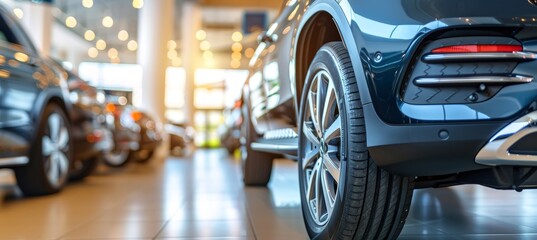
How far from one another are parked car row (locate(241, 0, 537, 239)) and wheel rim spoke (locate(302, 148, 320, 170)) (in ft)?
0.73

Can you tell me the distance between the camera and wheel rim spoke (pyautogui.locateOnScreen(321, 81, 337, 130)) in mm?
2307

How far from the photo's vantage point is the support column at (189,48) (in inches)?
866

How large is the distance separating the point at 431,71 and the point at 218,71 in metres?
34.8

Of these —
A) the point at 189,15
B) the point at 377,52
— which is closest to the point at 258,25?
the point at 189,15

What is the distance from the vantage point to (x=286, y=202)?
4.28 m

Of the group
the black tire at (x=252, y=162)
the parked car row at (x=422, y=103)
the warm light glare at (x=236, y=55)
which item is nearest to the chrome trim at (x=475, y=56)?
the parked car row at (x=422, y=103)

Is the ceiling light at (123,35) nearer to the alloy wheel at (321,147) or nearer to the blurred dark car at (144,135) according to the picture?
the blurred dark car at (144,135)

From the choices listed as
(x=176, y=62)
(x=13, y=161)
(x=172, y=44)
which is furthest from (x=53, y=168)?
(x=176, y=62)

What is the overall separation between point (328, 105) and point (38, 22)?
13553 mm

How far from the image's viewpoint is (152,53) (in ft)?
45.6

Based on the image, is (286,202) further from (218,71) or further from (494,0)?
(218,71)

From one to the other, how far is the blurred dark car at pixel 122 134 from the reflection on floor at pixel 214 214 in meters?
2.06

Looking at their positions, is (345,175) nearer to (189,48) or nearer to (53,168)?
(53,168)

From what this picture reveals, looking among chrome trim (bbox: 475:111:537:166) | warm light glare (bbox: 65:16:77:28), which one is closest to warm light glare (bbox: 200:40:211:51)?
warm light glare (bbox: 65:16:77:28)
